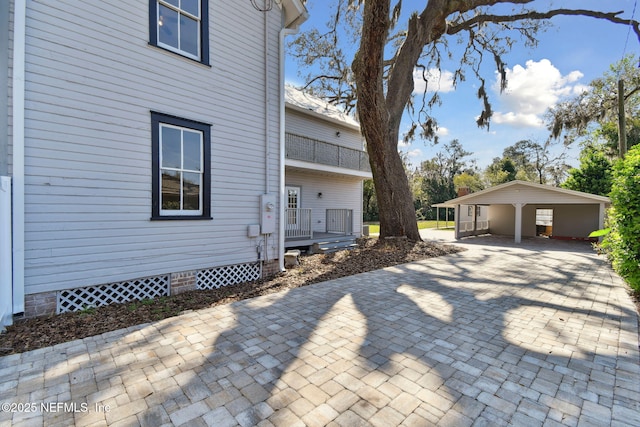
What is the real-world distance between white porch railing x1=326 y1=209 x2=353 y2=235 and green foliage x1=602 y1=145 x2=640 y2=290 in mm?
7984

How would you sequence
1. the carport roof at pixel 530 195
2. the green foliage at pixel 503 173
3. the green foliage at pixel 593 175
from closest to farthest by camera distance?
1. the carport roof at pixel 530 195
2. the green foliage at pixel 593 175
3. the green foliage at pixel 503 173

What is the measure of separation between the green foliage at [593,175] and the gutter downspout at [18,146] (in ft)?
77.7

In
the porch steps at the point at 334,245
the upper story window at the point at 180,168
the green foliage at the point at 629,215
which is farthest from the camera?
the porch steps at the point at 334,245

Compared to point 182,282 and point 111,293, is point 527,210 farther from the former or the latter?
point 111,293

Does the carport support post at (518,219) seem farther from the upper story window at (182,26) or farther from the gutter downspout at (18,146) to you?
the gutter downspout at (18,146)

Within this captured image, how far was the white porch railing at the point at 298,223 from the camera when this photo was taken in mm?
10516

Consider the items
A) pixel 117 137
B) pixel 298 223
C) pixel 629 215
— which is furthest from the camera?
pixel 298 223

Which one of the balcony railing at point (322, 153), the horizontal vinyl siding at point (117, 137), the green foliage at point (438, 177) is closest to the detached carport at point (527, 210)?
the balcony railing at point (322, 153)

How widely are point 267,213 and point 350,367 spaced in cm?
456

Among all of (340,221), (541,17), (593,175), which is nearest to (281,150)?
(340,221)

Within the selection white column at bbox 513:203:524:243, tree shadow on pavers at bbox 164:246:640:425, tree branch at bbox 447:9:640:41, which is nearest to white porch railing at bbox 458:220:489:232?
white column at bbox 513:203:524:243

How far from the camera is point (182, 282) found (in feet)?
18.6

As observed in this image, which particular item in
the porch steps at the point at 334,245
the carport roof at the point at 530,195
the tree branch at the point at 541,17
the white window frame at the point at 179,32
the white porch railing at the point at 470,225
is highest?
the tree branch at the point at 541,17

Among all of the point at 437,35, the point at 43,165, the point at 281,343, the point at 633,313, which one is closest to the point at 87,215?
the point at 43,165
